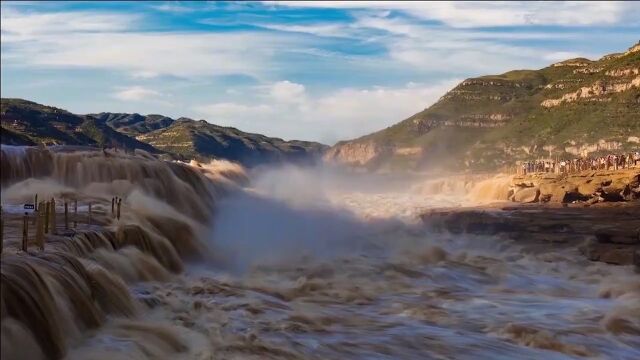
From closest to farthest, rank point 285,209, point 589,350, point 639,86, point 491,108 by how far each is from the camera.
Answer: point 589,350 < point 285,209 < point 639,86 < point 491,108

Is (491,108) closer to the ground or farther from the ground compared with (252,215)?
farther from the ground

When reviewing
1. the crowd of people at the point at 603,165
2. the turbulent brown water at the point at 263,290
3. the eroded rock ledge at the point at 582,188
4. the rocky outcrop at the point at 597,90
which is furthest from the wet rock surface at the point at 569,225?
the rocky outcrop at the point at 597,90

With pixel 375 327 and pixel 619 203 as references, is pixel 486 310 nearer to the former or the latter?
pixel 375 327

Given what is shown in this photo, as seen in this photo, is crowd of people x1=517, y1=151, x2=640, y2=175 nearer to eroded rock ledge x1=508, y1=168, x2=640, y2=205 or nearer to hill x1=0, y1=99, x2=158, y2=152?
eroded rock ledge x1=508, y1=168, x2=640, y2=205

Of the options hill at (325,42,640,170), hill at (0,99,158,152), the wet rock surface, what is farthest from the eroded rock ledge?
hill at (0,99,158,152)

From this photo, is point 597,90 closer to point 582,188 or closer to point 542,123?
point 542,123

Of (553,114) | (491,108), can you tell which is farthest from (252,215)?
(491,108)
